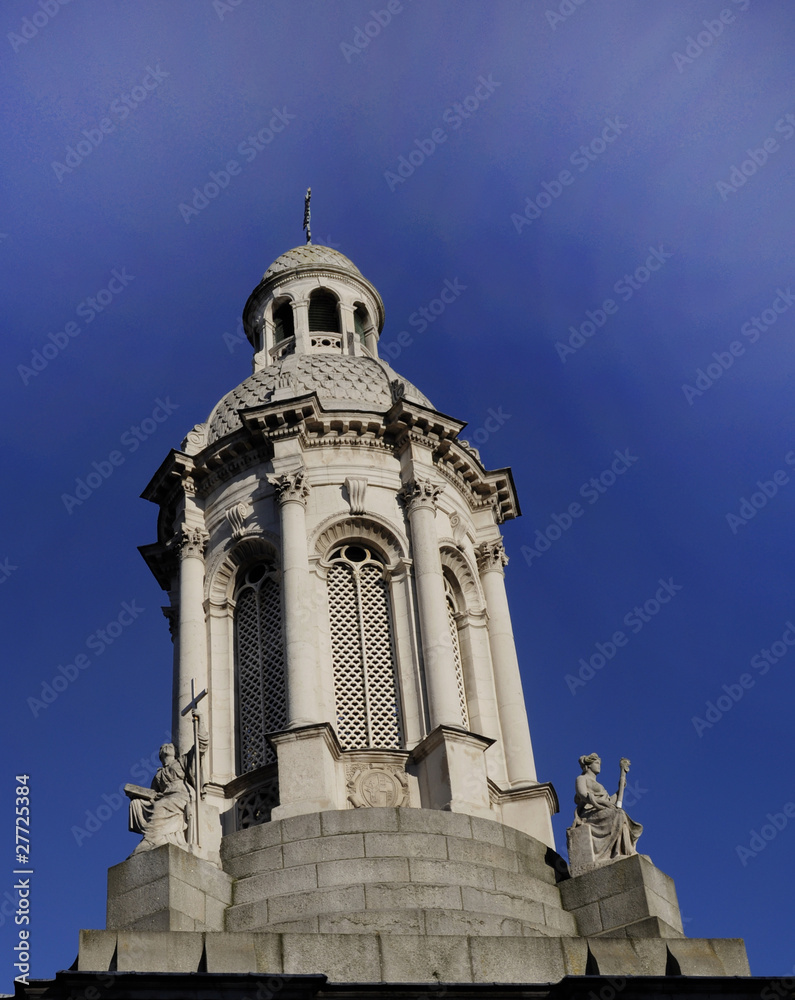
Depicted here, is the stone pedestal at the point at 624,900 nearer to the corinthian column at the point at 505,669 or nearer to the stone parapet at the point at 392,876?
the stone parapet at the point at 392,876

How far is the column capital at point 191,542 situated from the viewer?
1230 inches

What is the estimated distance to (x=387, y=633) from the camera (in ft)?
97.3

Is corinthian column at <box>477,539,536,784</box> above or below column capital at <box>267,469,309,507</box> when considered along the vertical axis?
below

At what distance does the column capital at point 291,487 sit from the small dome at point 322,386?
2595 mm

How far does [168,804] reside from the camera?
22672 mm

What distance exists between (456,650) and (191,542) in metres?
6.92

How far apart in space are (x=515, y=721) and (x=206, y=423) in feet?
36.6

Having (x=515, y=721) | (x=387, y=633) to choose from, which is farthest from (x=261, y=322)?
(x=515, y=721)

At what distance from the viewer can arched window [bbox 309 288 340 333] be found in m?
37.9

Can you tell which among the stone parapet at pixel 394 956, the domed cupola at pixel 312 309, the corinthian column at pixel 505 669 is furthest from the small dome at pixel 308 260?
the stone parapet at pixel 394 956

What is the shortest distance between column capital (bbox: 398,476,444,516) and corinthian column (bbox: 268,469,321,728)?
2455 millimetres

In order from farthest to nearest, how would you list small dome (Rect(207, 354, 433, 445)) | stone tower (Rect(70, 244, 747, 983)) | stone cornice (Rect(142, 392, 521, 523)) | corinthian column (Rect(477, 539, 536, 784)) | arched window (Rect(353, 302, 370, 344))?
1. arched window (Rect(353, 302, 370, 344))
2. small dome (Rect(207, 354, 433, 445))
3. stone cornice (Rect(142, 392, 521, 523))
4. corinthian column (Rect(477, 539, 536, 784))
5. stone tower (Rect(70, 244, 747, 983))

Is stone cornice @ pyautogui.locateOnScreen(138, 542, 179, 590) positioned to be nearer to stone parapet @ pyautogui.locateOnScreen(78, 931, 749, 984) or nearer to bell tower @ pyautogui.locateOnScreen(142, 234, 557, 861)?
bell tower @ pyautogui.locateOnScreen(142, 234, 557, 861)

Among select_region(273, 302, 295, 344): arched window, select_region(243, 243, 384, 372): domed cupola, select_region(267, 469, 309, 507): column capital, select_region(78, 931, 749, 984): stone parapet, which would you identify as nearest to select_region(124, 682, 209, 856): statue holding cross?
select_region(78, 931, 749, 984): stone parapet
